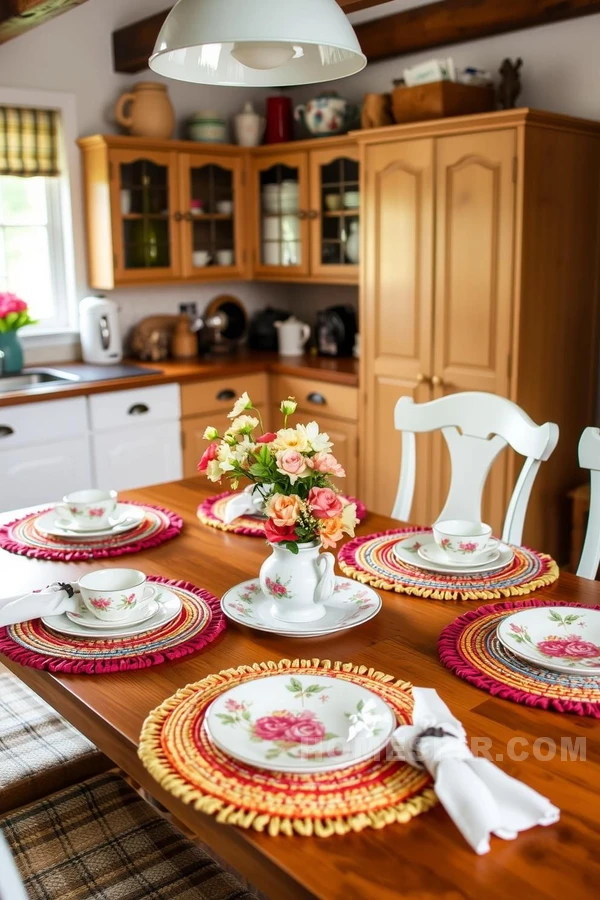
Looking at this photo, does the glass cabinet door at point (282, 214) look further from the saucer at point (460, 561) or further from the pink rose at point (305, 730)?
the pink rose at point (305, 730)

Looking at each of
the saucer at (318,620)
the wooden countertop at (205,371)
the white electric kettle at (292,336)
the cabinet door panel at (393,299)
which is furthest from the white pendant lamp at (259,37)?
the white electric kettle at (292,336)

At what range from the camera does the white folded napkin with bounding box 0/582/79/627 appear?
156cm

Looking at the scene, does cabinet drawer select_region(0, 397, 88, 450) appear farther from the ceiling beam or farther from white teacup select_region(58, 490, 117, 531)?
white teacup select_region(58, 490, 117, 531)

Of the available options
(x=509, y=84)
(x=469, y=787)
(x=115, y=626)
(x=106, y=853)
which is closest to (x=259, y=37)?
(x=115, y=626)

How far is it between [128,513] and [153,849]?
0.82m

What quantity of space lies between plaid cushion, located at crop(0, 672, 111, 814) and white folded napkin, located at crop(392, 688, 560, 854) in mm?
903

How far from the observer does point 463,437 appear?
2355 millimetres

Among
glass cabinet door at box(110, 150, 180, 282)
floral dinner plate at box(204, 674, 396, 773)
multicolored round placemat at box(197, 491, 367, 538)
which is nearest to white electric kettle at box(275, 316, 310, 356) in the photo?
glass cabinet door at box(110, 150, 180, 282)

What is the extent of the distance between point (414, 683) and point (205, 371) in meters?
2.74

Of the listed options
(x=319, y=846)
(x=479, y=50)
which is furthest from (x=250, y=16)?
(x=479, y=50)

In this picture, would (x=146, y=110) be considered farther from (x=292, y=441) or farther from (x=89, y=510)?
(x=292, y=441)

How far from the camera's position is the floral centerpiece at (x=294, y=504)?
1.49 metres

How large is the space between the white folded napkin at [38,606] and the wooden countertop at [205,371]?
75.6 inches

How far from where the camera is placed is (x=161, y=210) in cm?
411
